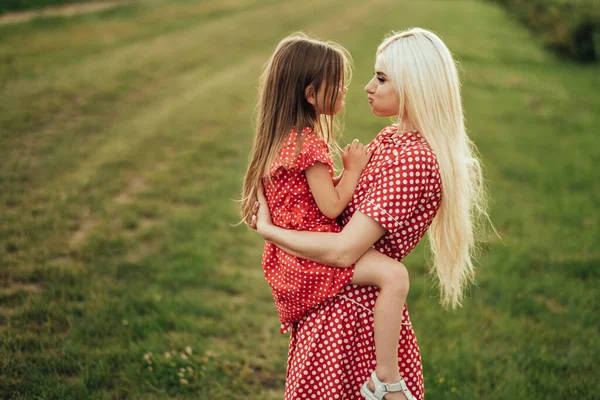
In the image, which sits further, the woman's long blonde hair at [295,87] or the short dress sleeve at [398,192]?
the woman's long blonde hair at [295,87]

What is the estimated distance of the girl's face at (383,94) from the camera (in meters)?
2.34

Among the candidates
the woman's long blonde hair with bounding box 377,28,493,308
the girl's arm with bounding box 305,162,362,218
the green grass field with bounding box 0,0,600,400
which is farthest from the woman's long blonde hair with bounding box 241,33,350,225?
the green grass field with bounding box 0,0,600,400

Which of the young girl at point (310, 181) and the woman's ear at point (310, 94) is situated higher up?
the woman's ear at point (310, 94)

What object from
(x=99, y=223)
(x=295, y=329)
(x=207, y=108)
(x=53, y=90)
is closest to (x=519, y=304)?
(x=295, y=329)

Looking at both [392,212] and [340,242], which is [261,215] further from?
[392,212]

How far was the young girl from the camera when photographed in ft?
7.34

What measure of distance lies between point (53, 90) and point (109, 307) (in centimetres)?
603

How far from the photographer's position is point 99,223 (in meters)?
5.37

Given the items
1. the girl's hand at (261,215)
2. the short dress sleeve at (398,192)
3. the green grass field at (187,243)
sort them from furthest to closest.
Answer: the green grass field at (187,243), the girl's hand at (261,215), the short dress sleeve at (398,192)

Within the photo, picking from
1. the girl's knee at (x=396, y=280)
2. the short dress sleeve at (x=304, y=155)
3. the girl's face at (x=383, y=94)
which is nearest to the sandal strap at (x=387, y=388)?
the girl's knee at (x=396, y=280)

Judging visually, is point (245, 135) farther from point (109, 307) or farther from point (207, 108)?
point (109, 307)

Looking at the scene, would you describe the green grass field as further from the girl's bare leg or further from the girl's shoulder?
the girl's shoulder

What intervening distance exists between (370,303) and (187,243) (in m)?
3.32

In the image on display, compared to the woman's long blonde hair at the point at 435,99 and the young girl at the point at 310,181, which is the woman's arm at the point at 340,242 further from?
the woman's long blonde hair at the point at 435,99
